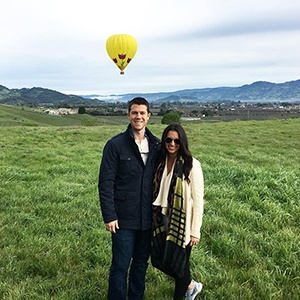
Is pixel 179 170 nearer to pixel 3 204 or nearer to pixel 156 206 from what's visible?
pixel 156 206

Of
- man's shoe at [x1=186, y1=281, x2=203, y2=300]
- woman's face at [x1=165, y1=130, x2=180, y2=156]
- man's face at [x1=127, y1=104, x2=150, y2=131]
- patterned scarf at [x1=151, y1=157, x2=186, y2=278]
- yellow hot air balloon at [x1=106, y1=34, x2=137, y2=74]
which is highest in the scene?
yellow hot air balloon at [x1=106, y1=34, x2=137, y2=74]

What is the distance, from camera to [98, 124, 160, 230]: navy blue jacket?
9.71 feet

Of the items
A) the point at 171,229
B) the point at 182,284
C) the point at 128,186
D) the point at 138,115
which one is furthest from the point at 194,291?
the point at 138,115

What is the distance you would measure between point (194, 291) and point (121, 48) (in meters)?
19.7

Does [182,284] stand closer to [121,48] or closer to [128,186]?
[128,186]

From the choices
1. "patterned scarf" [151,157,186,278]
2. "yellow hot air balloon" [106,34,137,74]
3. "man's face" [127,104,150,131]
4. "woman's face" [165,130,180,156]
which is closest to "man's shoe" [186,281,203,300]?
→ "patterned scarf" [151,157,186,278]

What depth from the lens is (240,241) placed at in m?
4.61

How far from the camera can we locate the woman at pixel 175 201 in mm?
2967

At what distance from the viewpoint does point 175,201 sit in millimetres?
2969

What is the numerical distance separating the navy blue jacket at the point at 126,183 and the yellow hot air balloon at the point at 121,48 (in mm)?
19276

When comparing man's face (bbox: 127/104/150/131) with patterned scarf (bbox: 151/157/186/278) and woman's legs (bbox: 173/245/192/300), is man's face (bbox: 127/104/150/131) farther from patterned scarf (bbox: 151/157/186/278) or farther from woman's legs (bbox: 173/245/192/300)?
woman's legs (bbox: 173/245/192/300)

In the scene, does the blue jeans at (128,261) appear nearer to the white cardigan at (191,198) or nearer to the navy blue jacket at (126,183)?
the navy blue jacket at (126,183)

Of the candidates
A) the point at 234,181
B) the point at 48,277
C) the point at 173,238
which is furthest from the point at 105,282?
the point at 234,181

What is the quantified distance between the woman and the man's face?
0.81ft
